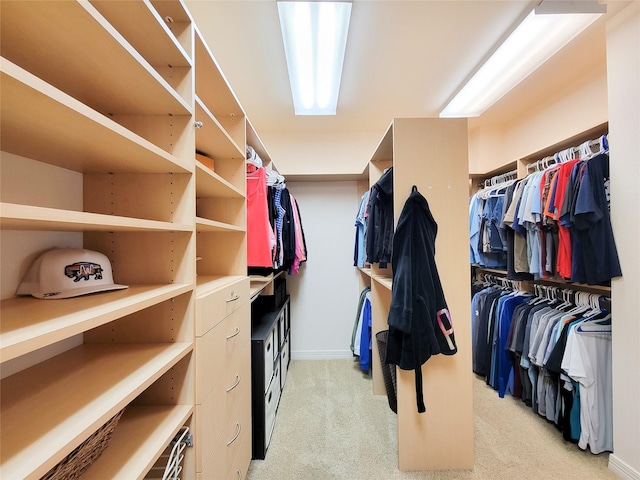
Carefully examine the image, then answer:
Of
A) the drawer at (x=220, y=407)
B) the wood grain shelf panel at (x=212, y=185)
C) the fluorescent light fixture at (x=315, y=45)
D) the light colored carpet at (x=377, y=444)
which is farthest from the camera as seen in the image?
the light colored carpet at (x=377, y=444)

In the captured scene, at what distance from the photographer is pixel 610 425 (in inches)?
60.8

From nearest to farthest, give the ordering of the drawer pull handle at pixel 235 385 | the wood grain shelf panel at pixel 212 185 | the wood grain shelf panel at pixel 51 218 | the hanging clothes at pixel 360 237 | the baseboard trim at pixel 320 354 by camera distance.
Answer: the wood grain shelf panel at pixel 51 218 → the wood grain shelf panel at pixel 212 185 → the drawer pull handle at pixel 235 385 → the hanging clothes at pixel 360 237 → the baseboard trim at pixel 320 354

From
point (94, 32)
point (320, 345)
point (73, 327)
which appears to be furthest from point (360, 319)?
point (94, 32)

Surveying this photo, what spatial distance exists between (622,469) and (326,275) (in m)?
2.49

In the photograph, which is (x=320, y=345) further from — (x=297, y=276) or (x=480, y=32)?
(x=480, y=32)

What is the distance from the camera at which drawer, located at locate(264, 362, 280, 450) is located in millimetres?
1628

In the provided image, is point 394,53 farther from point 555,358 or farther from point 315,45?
point 555,358

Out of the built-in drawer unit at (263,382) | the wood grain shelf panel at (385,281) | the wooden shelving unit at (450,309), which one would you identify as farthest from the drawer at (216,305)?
the wooden shelving unit at (450,309)

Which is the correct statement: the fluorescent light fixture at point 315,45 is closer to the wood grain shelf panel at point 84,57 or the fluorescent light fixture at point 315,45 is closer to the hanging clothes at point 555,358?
the wood grain shelf panel at point 84,57

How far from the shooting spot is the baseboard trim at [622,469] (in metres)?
1.36

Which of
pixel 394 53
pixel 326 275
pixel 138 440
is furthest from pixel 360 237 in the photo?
pixel 138 440

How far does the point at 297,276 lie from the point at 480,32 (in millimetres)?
2669

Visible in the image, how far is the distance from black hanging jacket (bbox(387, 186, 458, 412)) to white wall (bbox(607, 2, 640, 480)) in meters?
0.98

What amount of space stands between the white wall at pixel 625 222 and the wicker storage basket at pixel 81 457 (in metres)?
2.42
